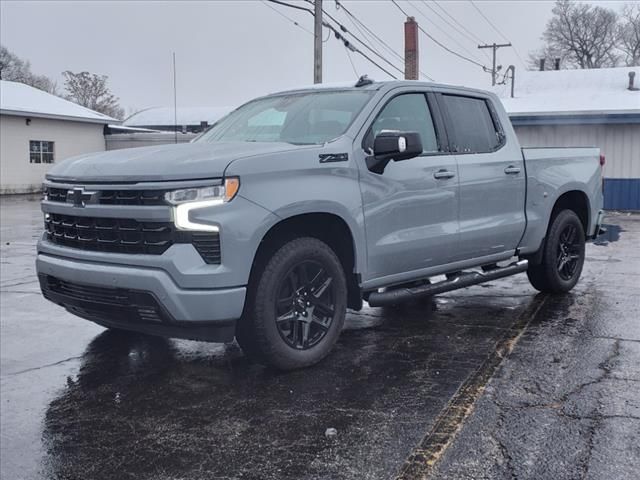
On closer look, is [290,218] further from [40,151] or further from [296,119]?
[40,151]

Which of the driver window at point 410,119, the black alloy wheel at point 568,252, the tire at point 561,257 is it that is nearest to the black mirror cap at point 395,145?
the driver window at point 410,119

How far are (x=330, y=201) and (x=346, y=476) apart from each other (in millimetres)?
2076

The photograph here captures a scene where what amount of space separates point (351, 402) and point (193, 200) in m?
1.56

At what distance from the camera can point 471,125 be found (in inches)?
262

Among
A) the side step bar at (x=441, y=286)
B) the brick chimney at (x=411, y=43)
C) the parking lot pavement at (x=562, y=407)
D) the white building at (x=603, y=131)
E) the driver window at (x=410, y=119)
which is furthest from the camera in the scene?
the brick chimney at (x=411, y=43)

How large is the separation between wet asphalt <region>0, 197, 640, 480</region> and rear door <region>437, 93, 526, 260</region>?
78 centimetres

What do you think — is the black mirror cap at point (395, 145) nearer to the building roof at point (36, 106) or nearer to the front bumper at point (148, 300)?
the front bumper at point (148, 300)

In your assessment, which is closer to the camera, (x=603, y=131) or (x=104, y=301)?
(x=104, y=301)

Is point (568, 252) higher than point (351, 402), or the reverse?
point (568, 252)

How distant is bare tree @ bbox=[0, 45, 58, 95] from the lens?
67.9 m

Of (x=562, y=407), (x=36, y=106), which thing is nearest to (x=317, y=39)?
(x=36, y=106)

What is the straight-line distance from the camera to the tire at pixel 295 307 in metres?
4.70

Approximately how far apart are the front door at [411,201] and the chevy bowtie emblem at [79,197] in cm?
189

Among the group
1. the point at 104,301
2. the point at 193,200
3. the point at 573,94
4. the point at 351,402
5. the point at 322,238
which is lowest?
the point at 351,402
